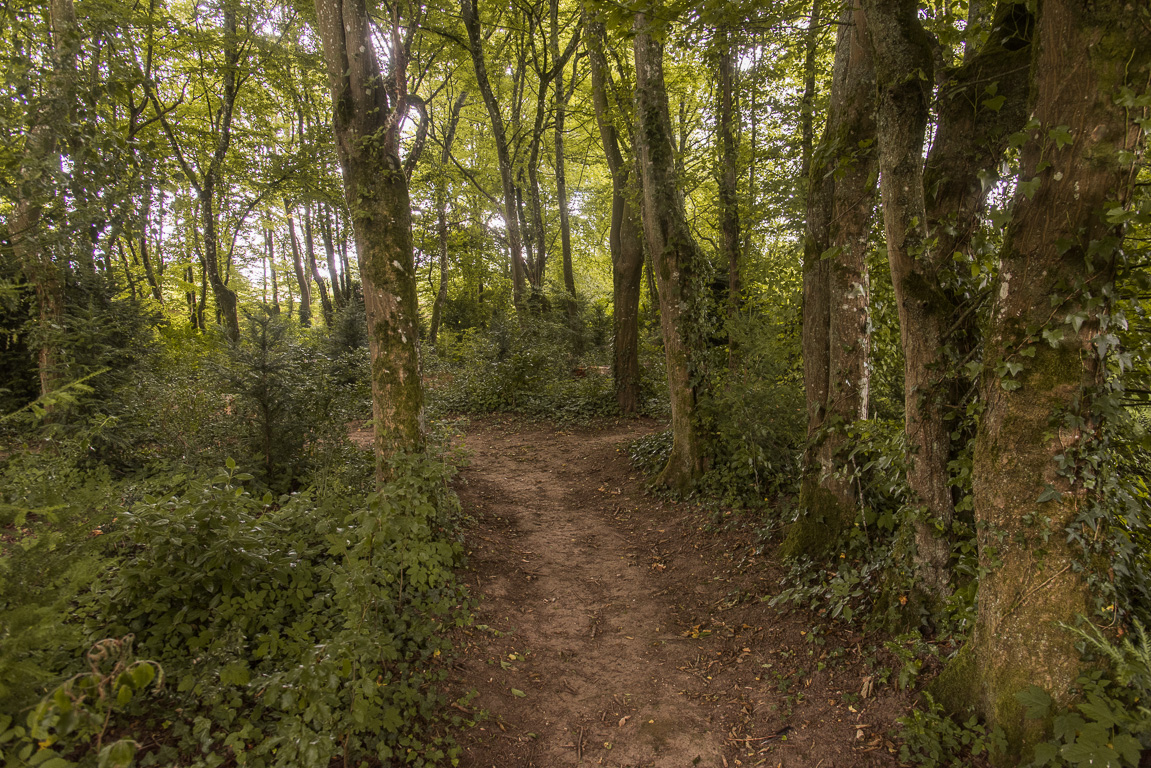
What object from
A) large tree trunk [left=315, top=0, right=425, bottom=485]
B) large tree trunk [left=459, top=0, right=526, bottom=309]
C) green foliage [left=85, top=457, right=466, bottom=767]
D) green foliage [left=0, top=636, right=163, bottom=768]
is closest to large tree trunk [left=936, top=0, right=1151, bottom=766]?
green foliage [left=85, top=457, right=466, bottom=767]

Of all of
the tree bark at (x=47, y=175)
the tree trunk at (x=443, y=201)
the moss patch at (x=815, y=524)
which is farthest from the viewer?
the tree trunk at (x=443, y=201)

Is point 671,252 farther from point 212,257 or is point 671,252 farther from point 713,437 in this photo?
point 212,257

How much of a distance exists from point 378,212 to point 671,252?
3.77 meters

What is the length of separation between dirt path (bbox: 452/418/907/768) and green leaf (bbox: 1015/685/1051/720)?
0.75 metres

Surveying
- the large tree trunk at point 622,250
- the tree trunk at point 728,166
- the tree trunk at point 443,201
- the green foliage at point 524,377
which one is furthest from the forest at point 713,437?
the tree trunk at point 443,201

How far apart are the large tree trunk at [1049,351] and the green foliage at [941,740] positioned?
0.27ft

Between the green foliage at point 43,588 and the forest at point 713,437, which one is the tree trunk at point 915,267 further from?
the green foliage at point 43,588

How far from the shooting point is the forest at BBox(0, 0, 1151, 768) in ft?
7.79

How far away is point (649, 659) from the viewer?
13.5ft

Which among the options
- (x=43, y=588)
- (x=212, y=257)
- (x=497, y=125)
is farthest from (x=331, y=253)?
(x=43, y=588)

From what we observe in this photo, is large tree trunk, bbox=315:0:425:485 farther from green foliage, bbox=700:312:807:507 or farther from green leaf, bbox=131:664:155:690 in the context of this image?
green foliage, bbox=700:312:807:507

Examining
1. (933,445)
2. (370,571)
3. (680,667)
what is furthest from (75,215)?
(933,445)

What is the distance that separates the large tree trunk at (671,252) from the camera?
6926 mm

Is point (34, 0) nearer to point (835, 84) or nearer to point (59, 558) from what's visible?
point (59, 558)
